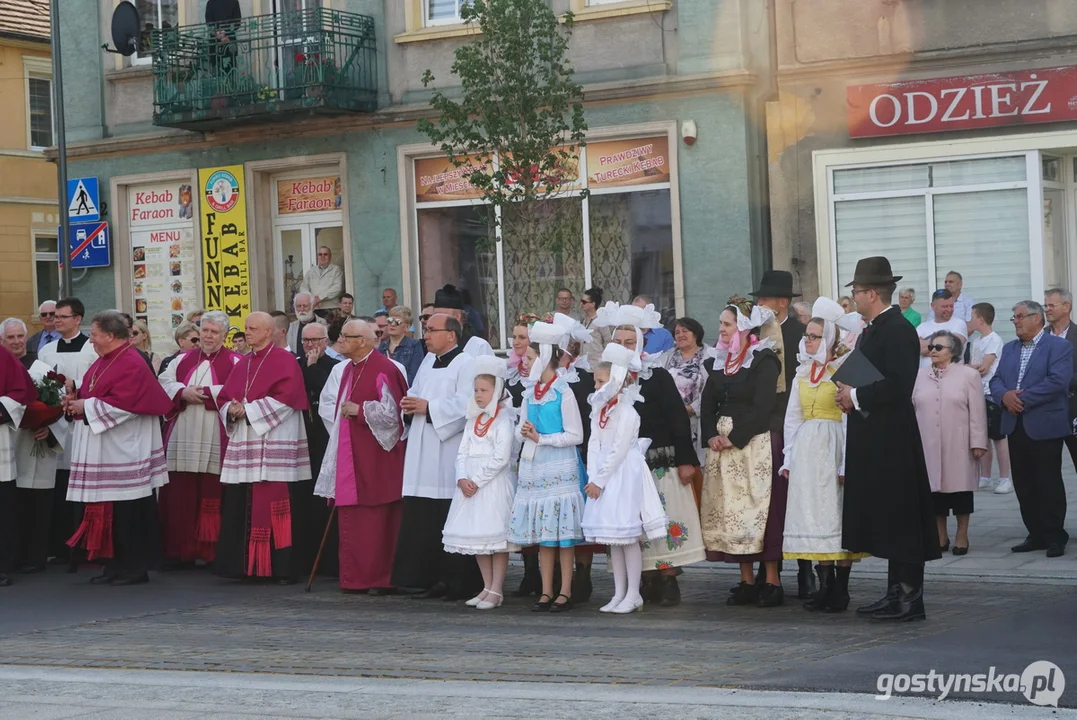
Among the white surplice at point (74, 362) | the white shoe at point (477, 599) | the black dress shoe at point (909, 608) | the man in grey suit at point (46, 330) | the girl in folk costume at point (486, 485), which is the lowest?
the white shoe at point (477, 599)

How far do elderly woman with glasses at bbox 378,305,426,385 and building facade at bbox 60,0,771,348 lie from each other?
572 cm

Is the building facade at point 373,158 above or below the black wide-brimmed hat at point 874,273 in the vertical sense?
above

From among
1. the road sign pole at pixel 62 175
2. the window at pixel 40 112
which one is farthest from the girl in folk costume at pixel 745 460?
the window at pixel 40 112

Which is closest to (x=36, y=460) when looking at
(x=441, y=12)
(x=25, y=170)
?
(x=441, y=12)

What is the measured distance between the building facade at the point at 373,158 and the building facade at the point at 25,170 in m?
10.2

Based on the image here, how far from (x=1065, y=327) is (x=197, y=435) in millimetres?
6955

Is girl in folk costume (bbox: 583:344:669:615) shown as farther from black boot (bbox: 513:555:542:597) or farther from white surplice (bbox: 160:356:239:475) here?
white surplice (bbox: 160:356:239:475)

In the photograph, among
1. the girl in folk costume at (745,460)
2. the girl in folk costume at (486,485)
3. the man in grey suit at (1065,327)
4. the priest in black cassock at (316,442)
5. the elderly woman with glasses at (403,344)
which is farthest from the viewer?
the elderly woman with glasses at (403,344)

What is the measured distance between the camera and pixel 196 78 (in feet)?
75.5

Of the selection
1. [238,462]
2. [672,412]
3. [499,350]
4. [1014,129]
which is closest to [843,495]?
[672,412]

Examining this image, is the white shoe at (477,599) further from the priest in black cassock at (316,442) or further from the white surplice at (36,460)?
the white surplice at (36,460)

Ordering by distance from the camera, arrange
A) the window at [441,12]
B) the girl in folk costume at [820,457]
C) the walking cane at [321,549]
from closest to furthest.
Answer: the girl in folk costume at [820,457]
the walking cane at [321,549]
the window at [441,12]

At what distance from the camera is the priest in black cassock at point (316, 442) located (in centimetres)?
1324

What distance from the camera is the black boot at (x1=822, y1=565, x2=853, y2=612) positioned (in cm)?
1023
